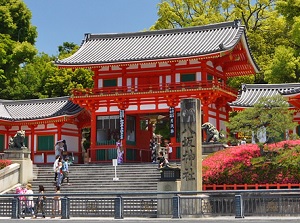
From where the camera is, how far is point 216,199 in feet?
65.6

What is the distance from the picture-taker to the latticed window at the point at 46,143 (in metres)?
41.9

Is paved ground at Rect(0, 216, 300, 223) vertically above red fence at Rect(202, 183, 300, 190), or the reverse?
red fence at Rect(202, 183, 300, 190)

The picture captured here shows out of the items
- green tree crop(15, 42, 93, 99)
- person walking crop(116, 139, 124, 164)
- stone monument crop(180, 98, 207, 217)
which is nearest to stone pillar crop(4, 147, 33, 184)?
person walking crop(116, 139, 124, 164)

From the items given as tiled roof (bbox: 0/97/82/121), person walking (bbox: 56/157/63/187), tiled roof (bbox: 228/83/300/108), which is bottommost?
person walking (bbox: 56/157/63/187)

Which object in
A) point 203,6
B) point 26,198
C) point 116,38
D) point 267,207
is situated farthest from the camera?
point 203,6

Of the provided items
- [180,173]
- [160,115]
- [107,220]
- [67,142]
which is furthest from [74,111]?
[107,220]

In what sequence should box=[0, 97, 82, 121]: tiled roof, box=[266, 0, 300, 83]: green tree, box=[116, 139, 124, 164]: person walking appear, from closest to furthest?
box=[116, 139, 124, 164]: person walking < box=[0, 97, 82, 121]: tiled roof < box=[266, 0, 300, 83]: green tree

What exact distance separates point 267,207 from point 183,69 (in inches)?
839

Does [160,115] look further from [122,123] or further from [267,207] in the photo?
[267,207]

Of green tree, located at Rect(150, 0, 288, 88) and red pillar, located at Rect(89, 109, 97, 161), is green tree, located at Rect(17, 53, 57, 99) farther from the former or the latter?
red pillar, located at Rect(89, 109, 97, 161)

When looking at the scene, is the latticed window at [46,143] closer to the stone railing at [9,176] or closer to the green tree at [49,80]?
the stone railing at [9,176]

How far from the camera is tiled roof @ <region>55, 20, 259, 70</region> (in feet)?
129

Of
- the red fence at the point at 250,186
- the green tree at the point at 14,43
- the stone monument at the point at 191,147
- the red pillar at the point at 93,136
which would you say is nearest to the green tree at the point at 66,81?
the green tree at the point at 14,43

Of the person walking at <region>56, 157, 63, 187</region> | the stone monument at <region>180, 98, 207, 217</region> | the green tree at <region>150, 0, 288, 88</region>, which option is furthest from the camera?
the green tree at <region>150, 0, 288, 88</region>
